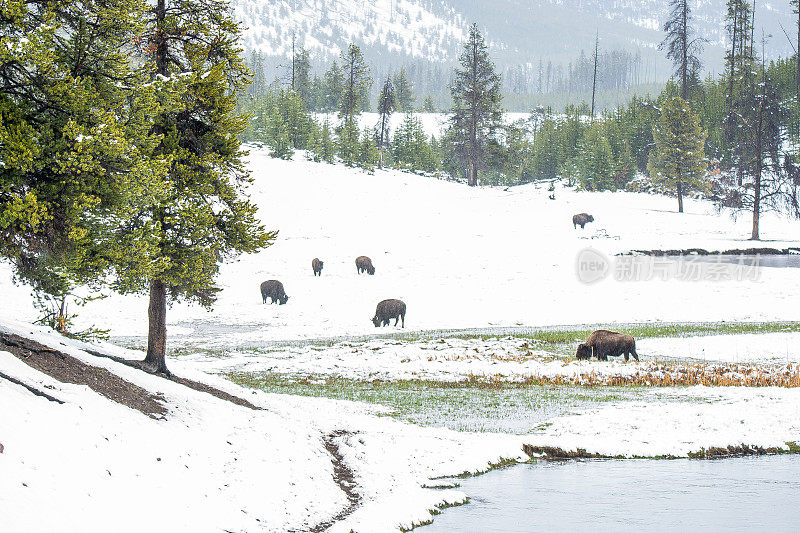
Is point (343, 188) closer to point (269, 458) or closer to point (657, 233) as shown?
point (657, 233)

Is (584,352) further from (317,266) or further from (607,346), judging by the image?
(317,266)

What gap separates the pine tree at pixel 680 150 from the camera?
223 feet

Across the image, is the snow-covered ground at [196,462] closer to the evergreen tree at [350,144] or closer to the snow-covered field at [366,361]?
the snow-covered field at [366,361]

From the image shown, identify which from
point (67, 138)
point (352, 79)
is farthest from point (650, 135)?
point (67, 138)

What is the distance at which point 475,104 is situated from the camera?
8406 centimetres

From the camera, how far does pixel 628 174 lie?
297 feet

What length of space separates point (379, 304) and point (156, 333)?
18257 mm

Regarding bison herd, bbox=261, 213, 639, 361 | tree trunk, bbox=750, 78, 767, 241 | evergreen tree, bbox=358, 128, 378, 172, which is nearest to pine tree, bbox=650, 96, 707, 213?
tree trunk, bbox=750, 78, 767, 241

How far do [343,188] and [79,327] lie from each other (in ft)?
139

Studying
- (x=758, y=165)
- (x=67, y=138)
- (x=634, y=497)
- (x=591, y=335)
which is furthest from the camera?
(x=758, y=165)

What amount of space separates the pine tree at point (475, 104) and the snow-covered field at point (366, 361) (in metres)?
15.9

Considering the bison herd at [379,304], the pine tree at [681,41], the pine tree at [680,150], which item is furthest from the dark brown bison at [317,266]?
the pine tree at [681,41]

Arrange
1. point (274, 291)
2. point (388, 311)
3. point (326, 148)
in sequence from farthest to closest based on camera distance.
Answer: point (326, 148) < point (274, 291) < point (388, 311)

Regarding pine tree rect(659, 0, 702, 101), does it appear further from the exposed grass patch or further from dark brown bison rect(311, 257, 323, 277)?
the exposed grass patch
